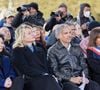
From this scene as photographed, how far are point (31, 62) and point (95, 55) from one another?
1.23 m

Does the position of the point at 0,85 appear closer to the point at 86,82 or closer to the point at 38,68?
the point at 38,68

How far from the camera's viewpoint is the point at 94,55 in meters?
6.91

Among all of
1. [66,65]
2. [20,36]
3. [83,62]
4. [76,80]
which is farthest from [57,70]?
[20,36]

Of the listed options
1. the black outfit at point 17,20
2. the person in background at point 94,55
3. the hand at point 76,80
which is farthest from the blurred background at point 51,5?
the hand at point 76,80

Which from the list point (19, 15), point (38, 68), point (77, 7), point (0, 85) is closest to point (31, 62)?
point (38, 68)

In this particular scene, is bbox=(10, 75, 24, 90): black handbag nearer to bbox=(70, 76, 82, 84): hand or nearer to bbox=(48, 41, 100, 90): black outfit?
bbox=(48, 41, 100, 90): black outfit

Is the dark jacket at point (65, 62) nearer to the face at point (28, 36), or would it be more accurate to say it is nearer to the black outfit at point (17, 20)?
the face at point (28, 36)

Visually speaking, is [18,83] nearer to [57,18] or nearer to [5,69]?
[5,69]

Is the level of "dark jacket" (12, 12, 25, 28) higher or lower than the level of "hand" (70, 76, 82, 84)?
higher

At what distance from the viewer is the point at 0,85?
5.99 metres

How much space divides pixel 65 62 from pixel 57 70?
182 mm

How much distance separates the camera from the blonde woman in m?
6.11

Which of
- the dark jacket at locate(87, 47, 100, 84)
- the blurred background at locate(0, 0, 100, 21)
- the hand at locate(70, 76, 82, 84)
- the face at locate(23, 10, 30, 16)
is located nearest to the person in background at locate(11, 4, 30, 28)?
the face at locate(23, 10, 30, 16)

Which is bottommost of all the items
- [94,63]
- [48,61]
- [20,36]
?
[94,63]
